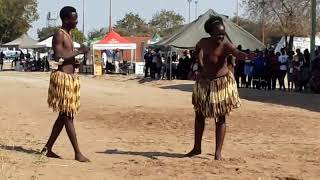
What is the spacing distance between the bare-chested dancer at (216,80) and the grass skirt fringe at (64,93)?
4.96 feet

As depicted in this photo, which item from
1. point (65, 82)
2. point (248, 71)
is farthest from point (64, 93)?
point (248, 71)

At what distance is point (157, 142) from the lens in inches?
383

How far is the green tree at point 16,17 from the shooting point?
229 feet

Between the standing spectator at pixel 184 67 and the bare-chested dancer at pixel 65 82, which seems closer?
the bare-chested dancer at pixel 65 82

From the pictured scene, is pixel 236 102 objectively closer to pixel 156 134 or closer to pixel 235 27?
pixel 156 134

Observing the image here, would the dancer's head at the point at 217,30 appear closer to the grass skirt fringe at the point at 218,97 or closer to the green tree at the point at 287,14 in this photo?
the grass skirt fringe at the point at 218,97

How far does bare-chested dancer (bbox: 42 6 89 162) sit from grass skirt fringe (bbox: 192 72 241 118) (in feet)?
5.11

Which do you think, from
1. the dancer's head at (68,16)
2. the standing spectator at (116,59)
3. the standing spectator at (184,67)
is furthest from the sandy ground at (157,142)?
the standing spectator at (116,59)

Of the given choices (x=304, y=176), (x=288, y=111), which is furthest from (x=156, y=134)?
(x=288, y=111)

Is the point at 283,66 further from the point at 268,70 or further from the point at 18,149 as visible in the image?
the point at 18,149

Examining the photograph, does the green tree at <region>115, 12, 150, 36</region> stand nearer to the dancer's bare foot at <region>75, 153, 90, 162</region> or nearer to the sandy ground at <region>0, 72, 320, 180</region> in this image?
the sandy ground at <region>0, 72, 320, 180</region>

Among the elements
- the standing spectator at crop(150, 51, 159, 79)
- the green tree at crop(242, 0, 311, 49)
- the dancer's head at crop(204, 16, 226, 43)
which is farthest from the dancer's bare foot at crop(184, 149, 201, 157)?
the green tree at crop(242, 0, 311, 49)

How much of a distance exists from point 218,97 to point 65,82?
186cm

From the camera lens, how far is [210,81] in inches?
320
